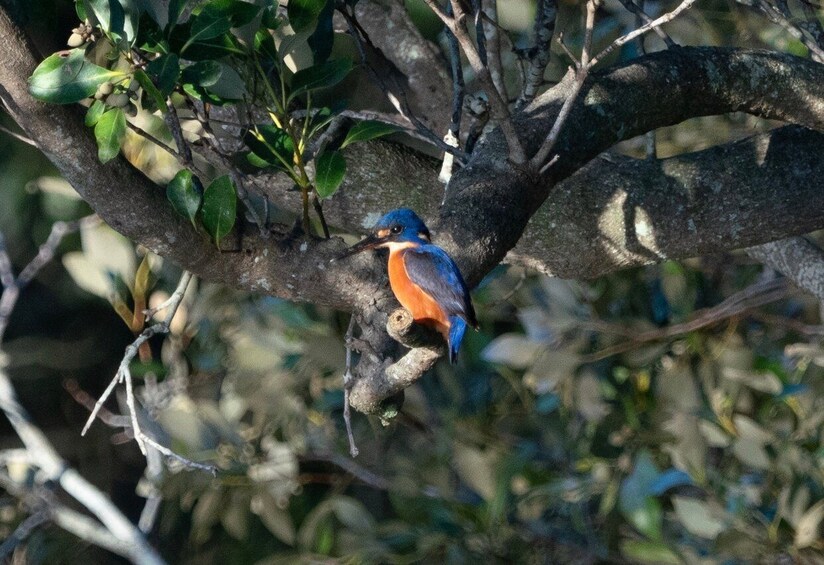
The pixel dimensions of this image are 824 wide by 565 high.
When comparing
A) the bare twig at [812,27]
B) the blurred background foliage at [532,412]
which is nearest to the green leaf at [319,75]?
the bare twig at [812,27]

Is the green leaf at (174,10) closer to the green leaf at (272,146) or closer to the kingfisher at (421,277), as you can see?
the green leaf at (272,146)

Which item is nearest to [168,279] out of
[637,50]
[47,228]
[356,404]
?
[47,228]

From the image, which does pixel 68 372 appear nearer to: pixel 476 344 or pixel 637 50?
pixel 476 344

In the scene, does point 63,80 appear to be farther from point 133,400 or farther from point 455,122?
point 455,122

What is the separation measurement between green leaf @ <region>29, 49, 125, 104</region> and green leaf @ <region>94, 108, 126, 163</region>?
77 millimetres

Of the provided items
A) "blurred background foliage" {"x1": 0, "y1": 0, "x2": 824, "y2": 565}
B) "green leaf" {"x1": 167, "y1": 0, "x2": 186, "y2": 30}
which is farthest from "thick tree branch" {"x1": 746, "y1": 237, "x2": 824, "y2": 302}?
"green leaf" {"x1": 167, "y1": 0, "x2": 186, "y2": 30}

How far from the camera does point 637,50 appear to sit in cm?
323

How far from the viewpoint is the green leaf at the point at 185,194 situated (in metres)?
2.04

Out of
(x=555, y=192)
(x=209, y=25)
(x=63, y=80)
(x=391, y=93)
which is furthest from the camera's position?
(x=555, y=192)

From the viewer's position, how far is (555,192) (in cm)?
267

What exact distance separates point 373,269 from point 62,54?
27.0 inches

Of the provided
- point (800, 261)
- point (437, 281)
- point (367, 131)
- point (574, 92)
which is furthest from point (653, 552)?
point (574, 92)

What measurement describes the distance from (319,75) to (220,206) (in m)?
0.34

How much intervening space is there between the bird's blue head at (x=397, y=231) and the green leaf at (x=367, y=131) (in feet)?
0.83
